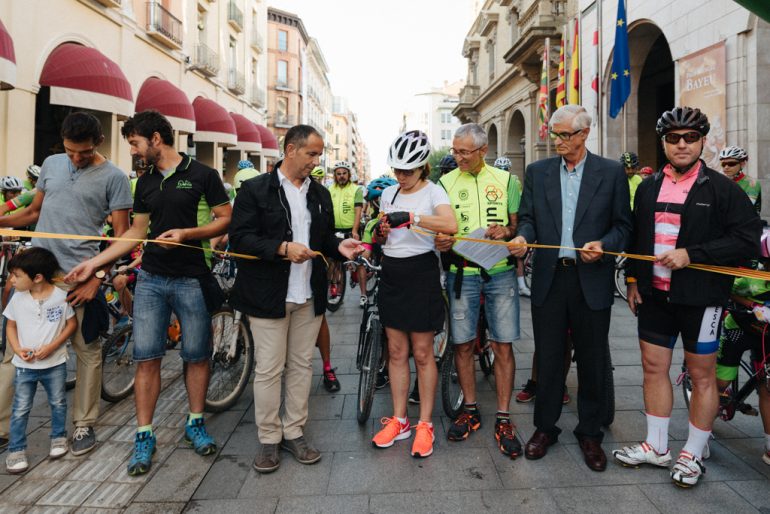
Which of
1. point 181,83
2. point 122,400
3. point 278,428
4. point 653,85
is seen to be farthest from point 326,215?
point 181,83

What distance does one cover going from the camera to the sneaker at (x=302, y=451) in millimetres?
3266

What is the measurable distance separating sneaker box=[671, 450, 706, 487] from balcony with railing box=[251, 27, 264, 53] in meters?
30.5

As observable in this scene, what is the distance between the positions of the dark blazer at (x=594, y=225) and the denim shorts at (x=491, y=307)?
28cm

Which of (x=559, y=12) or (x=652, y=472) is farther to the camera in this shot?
(x=559, y=12)

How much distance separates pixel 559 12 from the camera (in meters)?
18.2

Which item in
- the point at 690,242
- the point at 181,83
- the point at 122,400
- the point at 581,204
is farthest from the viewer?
the point at 181,83

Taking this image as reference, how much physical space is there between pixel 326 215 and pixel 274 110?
158 ft

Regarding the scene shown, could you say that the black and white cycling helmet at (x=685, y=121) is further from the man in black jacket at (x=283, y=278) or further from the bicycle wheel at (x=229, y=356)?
the bicycle wheel at (x=229, y=356)

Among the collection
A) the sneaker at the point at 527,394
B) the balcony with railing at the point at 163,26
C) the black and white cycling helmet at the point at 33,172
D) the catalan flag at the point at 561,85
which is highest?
the balcony with railing at the point at 163,26

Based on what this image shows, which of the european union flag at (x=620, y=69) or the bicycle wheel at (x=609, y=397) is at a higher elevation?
the european union flag at (x=620, y=69)

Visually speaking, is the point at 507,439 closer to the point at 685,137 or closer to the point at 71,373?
the point at 685,137

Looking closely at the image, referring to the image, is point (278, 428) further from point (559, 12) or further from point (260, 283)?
point (559, 12)

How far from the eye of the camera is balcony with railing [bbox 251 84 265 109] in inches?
1180

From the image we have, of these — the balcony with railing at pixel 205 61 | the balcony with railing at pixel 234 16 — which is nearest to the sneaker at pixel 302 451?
the balcony with railing at pixel 205 61
